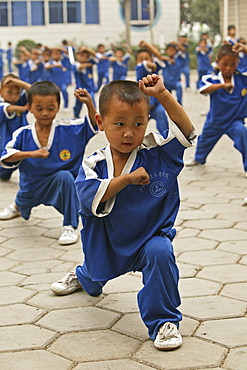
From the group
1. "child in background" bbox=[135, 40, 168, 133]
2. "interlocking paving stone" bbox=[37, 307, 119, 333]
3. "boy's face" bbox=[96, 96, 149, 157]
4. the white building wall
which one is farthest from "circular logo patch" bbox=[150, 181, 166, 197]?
the white building wall

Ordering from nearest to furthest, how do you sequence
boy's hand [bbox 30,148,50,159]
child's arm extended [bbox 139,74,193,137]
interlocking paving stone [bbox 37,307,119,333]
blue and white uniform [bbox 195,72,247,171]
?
child's arm extended [bbox 139,74,193,137] < interlocking paving stone [bbox 37,307,119,333] < boy's hand [bbox 30,148,50,159] < blue and white uniform [bbox 195,72,247,171]

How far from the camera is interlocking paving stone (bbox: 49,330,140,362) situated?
2803mm

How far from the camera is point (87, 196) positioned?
2912mm

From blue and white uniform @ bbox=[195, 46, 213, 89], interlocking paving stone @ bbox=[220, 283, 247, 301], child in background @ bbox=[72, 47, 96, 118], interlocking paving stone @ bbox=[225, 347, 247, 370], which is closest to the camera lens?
interlocking paving stone @ bbox=[225, 347, 247, 370]

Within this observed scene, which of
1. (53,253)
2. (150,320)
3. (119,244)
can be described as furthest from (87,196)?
(53,253)

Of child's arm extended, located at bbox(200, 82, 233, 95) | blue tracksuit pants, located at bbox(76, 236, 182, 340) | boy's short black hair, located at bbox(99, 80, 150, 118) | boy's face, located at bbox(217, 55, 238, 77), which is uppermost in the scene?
boy's short black hair, located at bbox(99, 80, 150, 118)

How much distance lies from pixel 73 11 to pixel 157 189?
3388 centimetres

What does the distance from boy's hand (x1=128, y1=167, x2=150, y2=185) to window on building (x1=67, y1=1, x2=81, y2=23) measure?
33743 mm

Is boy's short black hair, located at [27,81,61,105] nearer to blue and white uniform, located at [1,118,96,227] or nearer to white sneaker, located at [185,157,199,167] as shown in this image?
blue and white uniform, located at [1,118,96,227]

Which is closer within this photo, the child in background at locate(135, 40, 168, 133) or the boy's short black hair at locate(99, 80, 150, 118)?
the boy's short black hair at locate(99, 80, 150, 118)

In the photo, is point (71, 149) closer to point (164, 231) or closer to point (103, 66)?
point (164, 231)

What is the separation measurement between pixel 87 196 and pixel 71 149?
205 cm

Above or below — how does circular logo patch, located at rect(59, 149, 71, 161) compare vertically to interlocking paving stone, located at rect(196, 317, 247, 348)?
above

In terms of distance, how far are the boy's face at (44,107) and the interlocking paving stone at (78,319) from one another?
6.09ft
